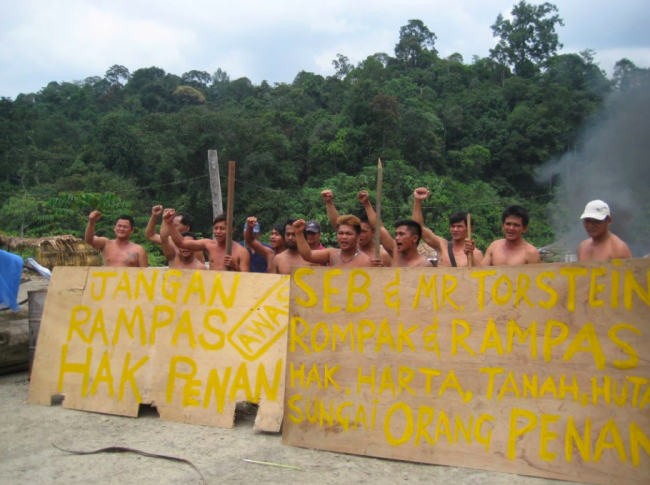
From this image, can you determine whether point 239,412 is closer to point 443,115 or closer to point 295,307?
point 295,307

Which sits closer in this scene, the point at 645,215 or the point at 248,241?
the point at 248,241

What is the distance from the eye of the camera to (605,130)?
40.6 metres

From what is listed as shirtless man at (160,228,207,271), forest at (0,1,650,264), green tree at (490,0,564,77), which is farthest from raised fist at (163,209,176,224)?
green tree at (490,0,564,77)

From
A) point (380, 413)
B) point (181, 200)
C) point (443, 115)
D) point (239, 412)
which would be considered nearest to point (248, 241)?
point (239, 412)

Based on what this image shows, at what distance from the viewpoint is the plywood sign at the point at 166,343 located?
468 cm

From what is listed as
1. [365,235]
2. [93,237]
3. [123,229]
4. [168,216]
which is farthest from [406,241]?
[93,237]

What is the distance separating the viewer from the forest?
31234mm

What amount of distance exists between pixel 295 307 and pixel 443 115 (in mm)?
49017

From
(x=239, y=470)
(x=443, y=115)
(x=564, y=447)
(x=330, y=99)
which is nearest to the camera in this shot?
(x=564, y=447)

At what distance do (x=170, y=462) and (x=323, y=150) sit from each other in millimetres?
37194

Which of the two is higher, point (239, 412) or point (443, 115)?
point (443, 115)

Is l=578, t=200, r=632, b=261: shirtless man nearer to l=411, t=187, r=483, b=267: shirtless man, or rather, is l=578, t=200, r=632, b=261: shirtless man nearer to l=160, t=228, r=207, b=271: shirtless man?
l=411, t=187, r=483, b=267: shirtless man

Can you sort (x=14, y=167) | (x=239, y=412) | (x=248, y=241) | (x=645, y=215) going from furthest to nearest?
1. (x=14, y=167)
2. (x=645, y=215)
3. (x=248, y=241)
4. (x=239, y=412)

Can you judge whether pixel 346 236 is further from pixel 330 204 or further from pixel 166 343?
Answer: pixel 166 343
